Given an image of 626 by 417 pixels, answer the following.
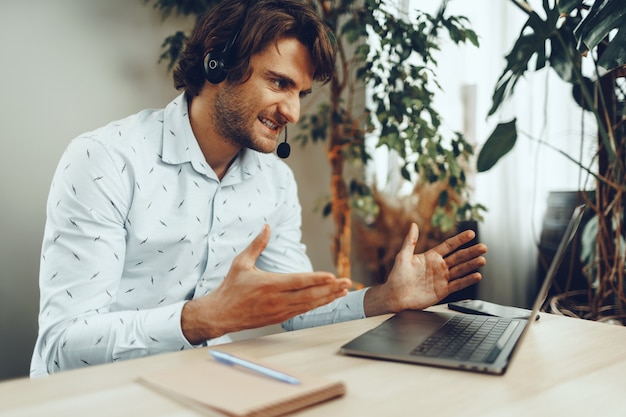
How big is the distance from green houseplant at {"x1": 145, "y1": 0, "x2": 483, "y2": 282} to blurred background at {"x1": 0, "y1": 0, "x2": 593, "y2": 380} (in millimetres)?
169

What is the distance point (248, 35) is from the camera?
55.0 inches

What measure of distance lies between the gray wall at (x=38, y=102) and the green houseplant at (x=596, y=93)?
4.30 feet

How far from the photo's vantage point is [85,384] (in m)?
0.68

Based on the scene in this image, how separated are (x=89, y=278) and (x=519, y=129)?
194cm

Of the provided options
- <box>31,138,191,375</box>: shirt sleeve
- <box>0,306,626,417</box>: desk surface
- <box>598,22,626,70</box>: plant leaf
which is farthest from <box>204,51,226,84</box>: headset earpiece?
<box>598,22,626,70</box>: plant leaf

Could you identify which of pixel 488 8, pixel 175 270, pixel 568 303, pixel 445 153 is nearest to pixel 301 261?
pixel 175 270

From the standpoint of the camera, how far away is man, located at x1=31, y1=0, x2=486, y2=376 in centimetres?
94

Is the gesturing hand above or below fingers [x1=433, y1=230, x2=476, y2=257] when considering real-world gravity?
below

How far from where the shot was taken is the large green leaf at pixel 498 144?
4.88 feet

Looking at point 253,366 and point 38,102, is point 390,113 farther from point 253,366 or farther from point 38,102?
point 253,366

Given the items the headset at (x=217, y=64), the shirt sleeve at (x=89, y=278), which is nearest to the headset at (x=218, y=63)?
the headset at (x=217, y=64)

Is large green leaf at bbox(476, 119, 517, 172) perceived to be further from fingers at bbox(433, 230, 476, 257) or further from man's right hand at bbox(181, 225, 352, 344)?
man's right hand at bbox(181, 225, 352, 344)

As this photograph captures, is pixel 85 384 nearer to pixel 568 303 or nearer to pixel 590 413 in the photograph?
pixel 590 413

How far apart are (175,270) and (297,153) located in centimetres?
142
